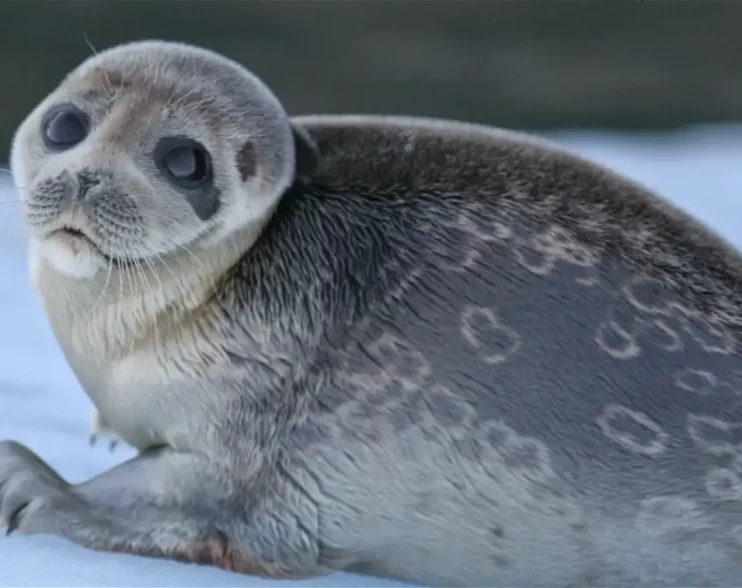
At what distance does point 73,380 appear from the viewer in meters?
2.55

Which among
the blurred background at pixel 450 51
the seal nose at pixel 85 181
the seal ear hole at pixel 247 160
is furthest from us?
the blurred background at pixel 450 51

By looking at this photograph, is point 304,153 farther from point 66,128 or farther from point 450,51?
point 450,51

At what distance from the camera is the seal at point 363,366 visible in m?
1.79

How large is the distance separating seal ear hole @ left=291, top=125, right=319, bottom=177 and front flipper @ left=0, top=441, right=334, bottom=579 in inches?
16.1

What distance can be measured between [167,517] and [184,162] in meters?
0.44

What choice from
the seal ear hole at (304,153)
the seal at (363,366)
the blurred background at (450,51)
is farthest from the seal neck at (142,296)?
the blurred background at (450,51)

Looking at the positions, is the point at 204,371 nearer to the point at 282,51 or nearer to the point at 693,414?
the point at 693,414

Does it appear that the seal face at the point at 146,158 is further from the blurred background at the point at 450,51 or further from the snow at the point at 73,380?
the blurred background at the point at 450,51

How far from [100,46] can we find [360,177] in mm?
3753

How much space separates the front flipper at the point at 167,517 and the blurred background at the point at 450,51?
3.63 meters

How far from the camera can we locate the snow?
69.4 inches

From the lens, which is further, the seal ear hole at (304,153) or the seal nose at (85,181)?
the seal ear hole at (304,153)

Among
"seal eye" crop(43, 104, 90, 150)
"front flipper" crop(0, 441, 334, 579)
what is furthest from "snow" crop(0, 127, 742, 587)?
"seal eye" crop(43, 104, 90, 150)

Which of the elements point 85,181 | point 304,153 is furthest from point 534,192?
point 85,181
